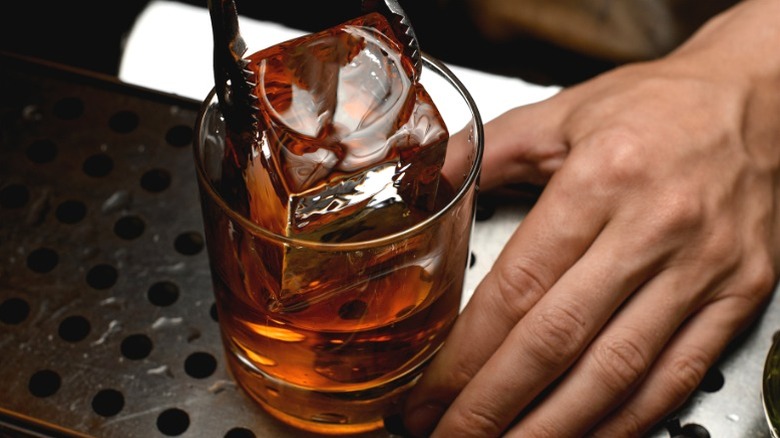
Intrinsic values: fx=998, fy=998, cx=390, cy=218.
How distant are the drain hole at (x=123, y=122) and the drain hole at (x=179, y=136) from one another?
3 centimetres

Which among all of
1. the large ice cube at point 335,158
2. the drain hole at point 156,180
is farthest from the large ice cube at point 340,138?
the drain hole at point 156,180

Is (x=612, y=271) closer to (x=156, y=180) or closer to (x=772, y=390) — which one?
(x=772, y=390)

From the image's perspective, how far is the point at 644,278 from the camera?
25.7 inches

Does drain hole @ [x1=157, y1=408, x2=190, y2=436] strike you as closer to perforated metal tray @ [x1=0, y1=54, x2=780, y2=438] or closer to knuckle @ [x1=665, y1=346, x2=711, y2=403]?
perforated metal tray @ [x1=0, y1=54, x2=780, y2=438]

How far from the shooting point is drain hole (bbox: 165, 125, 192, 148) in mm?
769

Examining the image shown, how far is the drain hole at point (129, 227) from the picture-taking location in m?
0.73

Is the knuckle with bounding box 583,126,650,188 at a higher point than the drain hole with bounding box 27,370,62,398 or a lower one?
higher

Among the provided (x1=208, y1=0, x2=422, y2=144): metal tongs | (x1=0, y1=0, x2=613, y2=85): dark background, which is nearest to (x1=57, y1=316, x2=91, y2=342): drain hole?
(x1=208, y1=0, x2=422, y2=144): metal tongs

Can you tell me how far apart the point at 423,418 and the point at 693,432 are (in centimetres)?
18

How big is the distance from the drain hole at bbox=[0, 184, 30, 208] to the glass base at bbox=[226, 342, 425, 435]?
0.68 feet

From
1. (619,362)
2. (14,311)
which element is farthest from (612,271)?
(14,311)

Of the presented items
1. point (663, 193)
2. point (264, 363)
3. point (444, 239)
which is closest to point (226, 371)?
point (264, 363)

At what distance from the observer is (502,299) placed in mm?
636

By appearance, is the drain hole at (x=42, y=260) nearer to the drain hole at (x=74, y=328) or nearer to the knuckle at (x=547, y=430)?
the drain hole at (x=74, y=328)
